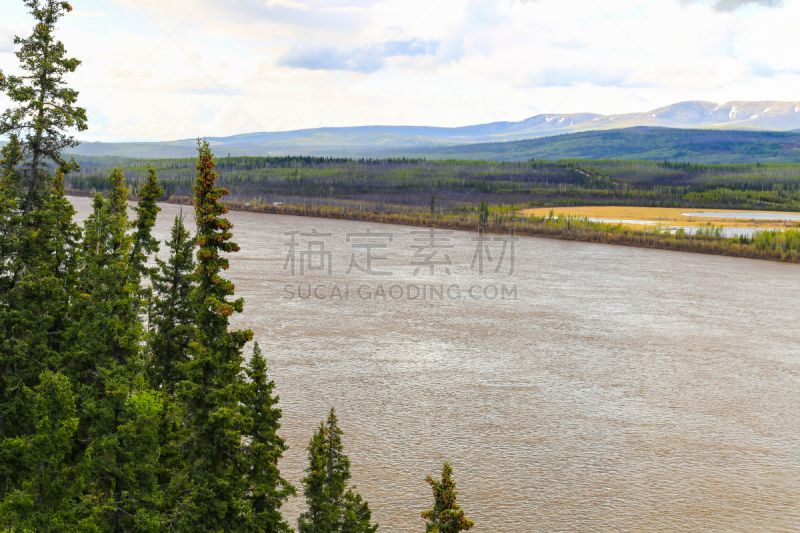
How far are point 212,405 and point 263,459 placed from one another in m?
1.13

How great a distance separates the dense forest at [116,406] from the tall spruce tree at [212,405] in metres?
0.02

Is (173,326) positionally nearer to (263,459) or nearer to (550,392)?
(263,459)

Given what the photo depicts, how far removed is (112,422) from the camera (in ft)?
35.6

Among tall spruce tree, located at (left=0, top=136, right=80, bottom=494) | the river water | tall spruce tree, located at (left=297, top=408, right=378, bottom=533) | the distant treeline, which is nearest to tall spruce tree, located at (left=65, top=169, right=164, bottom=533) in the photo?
tall spruce tree, located at (left=0, top=136, right=80, bottom=494)

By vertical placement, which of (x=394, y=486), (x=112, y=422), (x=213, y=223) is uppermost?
(x=213, y=223)

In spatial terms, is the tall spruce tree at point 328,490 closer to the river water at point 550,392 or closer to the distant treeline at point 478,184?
the river water at point 550,392

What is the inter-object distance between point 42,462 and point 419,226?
65138 millimetres

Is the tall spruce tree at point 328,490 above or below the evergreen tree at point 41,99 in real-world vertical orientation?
below

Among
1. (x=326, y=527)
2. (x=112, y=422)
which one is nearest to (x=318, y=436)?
(x=326, y=527)


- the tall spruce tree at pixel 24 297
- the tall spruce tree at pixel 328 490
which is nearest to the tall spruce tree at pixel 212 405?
the tall spruce tree at pixel 328 490

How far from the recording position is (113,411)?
423 inches

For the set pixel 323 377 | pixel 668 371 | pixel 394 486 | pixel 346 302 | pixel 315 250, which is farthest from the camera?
pixel 315 250

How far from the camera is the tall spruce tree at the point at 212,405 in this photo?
9.77 meters

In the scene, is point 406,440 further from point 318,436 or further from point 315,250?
point 315,250
